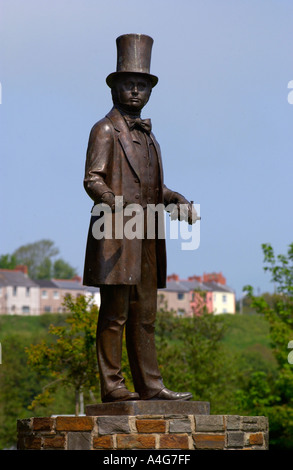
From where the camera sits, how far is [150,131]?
8797 mm

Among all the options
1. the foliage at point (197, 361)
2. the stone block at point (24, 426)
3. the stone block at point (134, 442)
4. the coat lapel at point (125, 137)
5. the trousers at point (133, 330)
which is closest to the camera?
the stone block at point (134, 442)

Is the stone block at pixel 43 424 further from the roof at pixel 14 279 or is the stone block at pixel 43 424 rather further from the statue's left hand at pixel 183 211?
the roof at pixel 14 279

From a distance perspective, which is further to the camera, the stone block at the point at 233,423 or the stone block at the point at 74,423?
the stone block at the point at 233,423

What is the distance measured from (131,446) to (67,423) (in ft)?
1.98

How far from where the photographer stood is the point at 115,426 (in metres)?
7.62

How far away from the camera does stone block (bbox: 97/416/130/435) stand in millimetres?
7613

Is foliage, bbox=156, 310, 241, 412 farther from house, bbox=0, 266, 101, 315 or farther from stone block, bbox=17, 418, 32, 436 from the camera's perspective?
house, bbox=0, 266, 101, 315

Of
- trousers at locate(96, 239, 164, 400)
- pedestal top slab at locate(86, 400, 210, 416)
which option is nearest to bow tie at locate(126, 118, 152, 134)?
trousers at locate(96, 239, 164, 400)

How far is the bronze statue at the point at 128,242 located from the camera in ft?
26.9

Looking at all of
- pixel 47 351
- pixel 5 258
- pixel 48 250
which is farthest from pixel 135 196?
pixel 5 258

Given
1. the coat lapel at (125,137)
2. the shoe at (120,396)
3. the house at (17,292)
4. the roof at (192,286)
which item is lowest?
the shoe at (120,396)

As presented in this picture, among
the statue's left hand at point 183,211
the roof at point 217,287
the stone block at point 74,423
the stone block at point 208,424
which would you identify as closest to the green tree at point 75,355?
the statue's left hand at point 183,211

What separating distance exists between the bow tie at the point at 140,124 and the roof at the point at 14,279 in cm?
9097

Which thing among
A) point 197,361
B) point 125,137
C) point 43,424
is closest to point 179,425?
point 43,424
